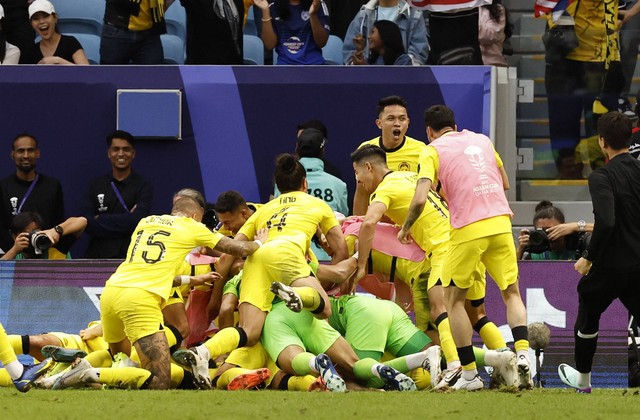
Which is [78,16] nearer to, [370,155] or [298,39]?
[298,39]

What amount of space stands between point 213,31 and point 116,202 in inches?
91.3

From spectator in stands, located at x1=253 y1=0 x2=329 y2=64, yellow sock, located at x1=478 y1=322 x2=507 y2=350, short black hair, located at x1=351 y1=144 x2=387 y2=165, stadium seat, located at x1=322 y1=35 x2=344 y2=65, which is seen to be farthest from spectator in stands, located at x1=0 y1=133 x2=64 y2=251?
yellow sock, located at x1=478 y1=322 x2=507 y2=350

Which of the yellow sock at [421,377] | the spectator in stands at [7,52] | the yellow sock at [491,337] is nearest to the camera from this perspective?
the yellow sock at [491,337]

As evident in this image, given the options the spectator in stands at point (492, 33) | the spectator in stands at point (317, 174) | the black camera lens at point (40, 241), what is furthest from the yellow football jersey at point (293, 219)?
the spectator in stands at point (492, 33)

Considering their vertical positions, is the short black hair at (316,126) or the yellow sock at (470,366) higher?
the short black hair at (316,126)

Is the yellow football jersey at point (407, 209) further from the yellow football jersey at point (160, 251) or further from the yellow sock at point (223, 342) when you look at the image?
the yellow sock at point (223, 342)

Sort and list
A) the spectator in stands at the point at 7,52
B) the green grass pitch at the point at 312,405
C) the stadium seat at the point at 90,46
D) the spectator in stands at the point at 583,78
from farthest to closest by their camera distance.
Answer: the stadium seat at the point at 90,46 → the spectator in stands at the point at 7,52 → the spectator in stands at the point at 583,78 → the green grass pitch at the point at 312,405

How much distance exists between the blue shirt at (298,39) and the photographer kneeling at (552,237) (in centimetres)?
324

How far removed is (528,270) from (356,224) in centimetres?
173

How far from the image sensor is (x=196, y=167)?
1425 cm

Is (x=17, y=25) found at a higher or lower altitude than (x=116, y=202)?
higher

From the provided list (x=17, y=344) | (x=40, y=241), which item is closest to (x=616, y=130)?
(x=17, y=344)

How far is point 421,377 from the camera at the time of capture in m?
11.2

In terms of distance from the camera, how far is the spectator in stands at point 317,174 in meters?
13.0
